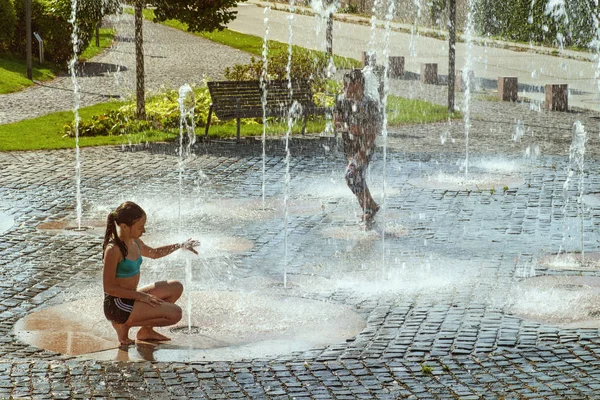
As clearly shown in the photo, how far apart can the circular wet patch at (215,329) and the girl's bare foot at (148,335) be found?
0.30ft

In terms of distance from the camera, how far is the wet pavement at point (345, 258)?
273 inches

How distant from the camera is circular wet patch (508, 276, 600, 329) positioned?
8.25 metres

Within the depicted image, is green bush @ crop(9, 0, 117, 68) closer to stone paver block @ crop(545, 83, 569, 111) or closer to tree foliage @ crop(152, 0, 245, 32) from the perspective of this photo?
tree foliage @ crop(152, 0, 245, 32)

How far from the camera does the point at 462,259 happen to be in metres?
10.2

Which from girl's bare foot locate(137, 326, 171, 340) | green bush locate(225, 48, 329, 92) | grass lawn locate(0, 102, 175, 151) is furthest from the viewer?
green bush locate(225, 48, 329, 92)

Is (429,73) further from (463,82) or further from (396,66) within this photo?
(396,66)

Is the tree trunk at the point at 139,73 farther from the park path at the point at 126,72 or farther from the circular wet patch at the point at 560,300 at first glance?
the circular wet patch at the point at 560,300

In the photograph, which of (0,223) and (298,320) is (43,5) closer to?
(0,223)

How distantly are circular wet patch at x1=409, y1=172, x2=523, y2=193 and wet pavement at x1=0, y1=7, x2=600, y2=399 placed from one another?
1.9 inches

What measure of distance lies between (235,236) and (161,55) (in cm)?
2257

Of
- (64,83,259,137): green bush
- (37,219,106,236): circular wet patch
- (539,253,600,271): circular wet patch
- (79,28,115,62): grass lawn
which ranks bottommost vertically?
(539,253,600,271): circular wet patch

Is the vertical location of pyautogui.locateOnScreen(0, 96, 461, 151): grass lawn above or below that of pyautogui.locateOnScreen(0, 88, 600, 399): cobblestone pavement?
above

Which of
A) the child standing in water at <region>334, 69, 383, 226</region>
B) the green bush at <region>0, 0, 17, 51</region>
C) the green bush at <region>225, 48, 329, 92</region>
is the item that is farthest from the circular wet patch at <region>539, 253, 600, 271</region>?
the green bush at <region>0, 0, 17, 51</region>

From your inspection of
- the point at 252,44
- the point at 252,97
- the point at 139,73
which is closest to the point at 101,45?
the point at 252,44
